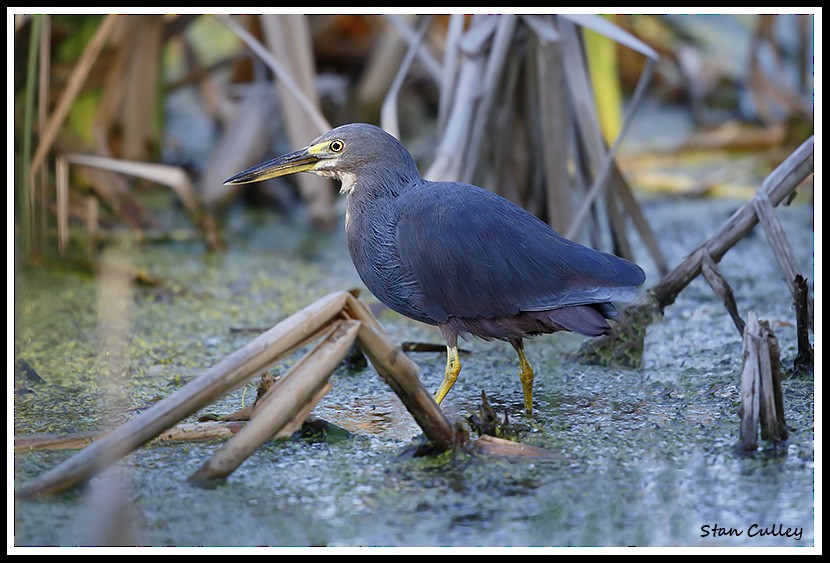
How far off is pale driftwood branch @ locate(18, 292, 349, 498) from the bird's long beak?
88 centimetres

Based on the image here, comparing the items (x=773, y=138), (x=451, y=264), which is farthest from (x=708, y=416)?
(x=773, y=138)

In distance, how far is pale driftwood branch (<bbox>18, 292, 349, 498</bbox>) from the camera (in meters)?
2.24

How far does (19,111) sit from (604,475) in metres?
3.16

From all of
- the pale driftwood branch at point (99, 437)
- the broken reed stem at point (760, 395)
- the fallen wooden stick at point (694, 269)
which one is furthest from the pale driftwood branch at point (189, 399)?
the fallen wooden stick at point (694, 269)

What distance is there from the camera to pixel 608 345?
11.1 ft

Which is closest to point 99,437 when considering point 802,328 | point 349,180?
point 349,180

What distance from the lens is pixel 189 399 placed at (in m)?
2.24

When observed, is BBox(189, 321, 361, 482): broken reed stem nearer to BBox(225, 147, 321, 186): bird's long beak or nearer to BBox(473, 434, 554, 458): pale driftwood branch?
BBox(473, 434, 554, 458): pale driftwood branch

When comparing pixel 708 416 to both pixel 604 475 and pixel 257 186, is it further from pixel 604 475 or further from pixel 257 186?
pixel 257 186

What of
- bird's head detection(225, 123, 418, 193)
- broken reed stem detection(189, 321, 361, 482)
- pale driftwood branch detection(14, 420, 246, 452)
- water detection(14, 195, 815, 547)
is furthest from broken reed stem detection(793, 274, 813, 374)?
pale driftwood branch detection(14, 420, 246, 452)

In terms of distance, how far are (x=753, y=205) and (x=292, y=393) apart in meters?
1.66

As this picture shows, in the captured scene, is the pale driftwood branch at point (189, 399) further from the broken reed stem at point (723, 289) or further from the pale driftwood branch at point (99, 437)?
the broken reed stem at point (723, 289)

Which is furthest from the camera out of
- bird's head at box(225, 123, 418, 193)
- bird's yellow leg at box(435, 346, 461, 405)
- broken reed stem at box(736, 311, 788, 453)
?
bird's head at box(225, 123, 418, 193)
